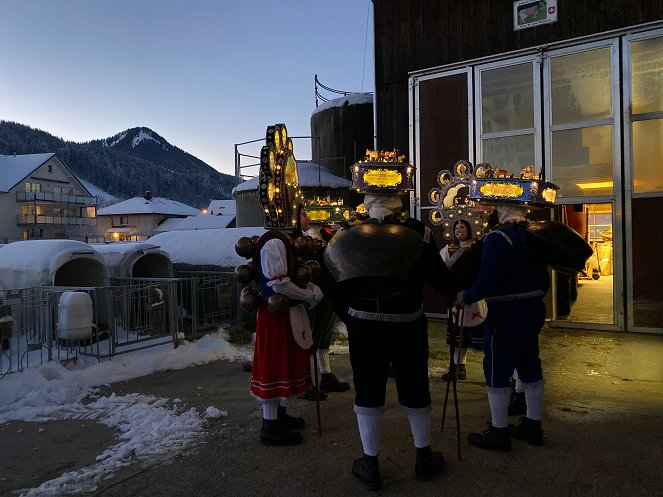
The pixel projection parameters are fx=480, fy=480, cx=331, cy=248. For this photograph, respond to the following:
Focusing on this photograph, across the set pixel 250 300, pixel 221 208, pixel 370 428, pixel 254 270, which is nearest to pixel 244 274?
pixel 254 270

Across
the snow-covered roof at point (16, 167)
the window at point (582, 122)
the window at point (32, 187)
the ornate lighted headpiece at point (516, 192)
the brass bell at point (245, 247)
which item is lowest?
the brass bell at point (245, 247)

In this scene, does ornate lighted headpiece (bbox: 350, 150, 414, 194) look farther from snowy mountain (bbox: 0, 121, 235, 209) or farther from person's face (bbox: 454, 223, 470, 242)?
snowy mountain (bbox: 0, 121, 235, 209)

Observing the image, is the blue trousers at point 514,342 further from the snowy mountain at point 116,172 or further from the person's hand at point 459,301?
the snowy mountain at point 116,172

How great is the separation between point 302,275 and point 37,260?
19.7 ft

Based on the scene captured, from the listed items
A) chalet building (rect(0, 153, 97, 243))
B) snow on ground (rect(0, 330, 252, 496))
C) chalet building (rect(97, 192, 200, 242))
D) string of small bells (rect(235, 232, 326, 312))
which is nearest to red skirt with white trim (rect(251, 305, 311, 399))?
string of small bells (rect(235, 232, 326, 312))

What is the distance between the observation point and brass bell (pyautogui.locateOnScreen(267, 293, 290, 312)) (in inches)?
153

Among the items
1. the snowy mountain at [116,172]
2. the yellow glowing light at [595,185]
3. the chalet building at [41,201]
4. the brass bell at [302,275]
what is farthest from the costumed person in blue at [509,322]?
the snowy mountain at [116,172]

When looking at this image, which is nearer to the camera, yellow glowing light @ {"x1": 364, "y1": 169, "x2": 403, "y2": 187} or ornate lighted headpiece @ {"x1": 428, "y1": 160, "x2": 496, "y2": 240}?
yellow glowing light @ {"x1": 364, "y1": 169, "x2": 403, "y2": 187}

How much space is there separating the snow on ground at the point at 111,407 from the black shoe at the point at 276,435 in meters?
0.63

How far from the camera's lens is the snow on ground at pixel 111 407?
3631mm

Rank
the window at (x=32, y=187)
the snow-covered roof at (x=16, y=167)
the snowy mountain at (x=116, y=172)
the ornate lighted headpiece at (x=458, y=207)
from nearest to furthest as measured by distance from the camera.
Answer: the ornate lighted headpiece at (x=458, y=207)
the snow-covered roof at (x=16, y=167)
the window at (x=32, y=187)
the snowy mountain at (x=116, y=172)

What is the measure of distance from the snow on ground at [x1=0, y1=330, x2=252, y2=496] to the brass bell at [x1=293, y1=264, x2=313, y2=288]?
1.57 meters

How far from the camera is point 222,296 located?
9008mm

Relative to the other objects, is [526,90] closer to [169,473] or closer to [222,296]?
[222,296]
